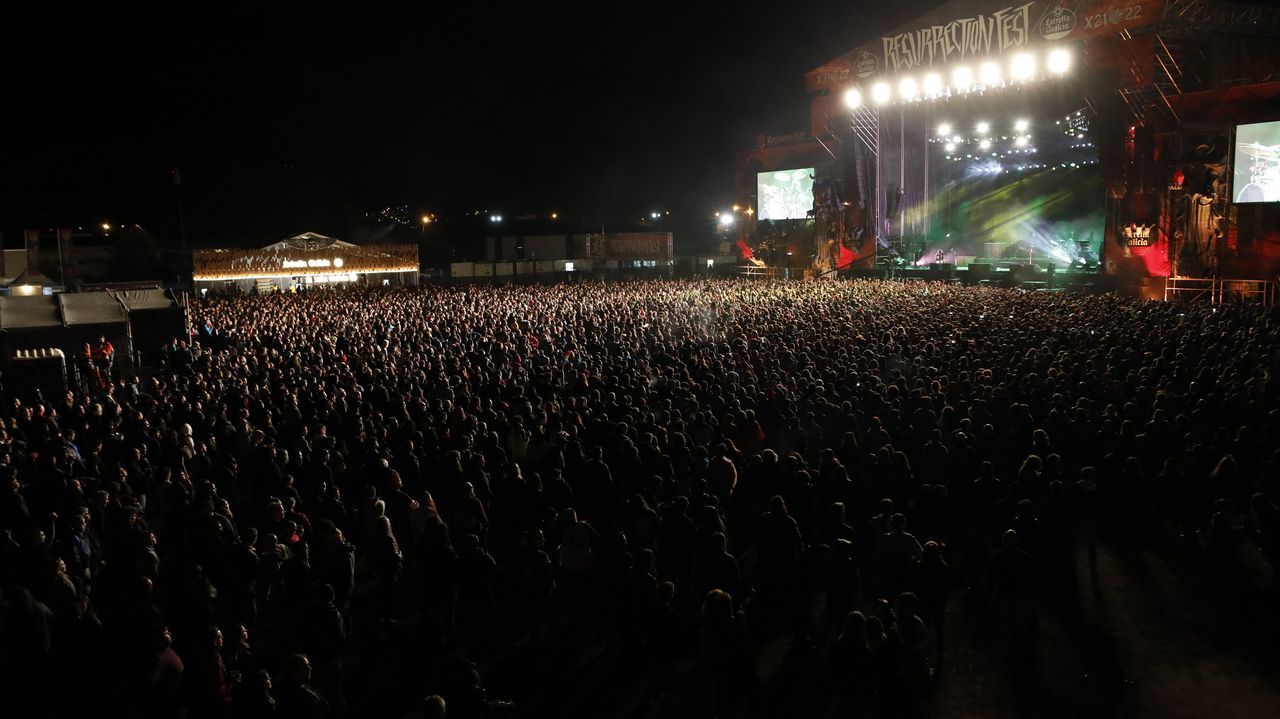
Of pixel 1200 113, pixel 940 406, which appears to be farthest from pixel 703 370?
pixel 1200 113

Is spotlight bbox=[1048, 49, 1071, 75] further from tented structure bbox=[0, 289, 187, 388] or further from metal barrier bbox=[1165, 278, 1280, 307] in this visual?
tented structure bbox=[0, 289, 187, 388]

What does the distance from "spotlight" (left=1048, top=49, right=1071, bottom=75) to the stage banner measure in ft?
96.3

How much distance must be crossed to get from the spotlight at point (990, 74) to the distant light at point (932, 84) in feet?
6.30

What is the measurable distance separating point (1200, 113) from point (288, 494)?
103 ft

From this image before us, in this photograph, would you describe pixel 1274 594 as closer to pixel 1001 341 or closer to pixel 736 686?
pixel 736 686

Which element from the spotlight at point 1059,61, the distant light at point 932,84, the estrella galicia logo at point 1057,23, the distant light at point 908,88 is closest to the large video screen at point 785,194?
the distant light at point 908,88

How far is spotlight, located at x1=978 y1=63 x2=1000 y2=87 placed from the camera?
3247 centimetres

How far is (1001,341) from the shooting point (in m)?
14.9

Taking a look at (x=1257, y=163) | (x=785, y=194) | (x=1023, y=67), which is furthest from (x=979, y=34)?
(x=785, y=194)

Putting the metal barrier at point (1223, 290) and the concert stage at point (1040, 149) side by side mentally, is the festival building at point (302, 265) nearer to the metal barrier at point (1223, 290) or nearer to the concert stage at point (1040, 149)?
the concert stage at point (1040, 149)

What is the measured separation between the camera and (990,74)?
107 ft

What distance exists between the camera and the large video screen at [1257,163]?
25594mm

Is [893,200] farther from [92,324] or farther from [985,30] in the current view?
[92,324]

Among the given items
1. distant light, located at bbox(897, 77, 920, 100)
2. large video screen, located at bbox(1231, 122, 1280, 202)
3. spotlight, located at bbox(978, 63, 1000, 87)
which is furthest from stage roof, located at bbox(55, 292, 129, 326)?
large video screen, located at bbox(1231, 122, 1280, 202)
